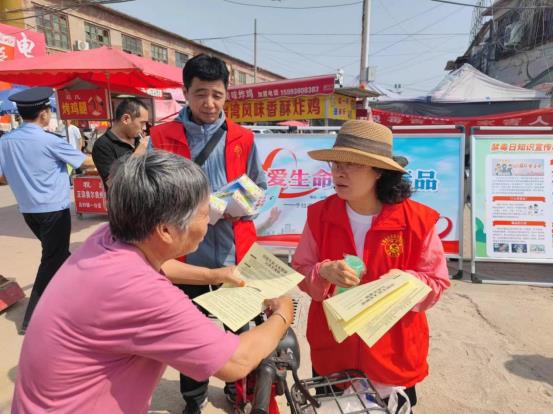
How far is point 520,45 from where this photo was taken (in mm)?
18828

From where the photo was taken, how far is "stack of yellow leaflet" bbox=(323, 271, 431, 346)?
4.05 ft

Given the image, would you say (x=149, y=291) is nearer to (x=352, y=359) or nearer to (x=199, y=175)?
(x=199, y=175)

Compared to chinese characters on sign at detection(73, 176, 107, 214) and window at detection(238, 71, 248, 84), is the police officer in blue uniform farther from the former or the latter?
window at detection(238, 71, 248, 84)

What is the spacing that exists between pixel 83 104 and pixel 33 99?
4577 mm

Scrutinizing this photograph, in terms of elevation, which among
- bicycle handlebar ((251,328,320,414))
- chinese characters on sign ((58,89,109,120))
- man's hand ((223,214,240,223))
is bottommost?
bicycle handlebar ((251,328,320,414))

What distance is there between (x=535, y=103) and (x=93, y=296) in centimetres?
1619

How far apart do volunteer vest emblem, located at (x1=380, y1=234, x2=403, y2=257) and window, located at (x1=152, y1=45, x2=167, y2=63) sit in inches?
1175

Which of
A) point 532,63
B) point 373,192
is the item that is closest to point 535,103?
point 532,63

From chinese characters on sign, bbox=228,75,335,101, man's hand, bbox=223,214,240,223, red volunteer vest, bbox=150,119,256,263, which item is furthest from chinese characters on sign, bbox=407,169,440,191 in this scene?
chinese characters on sign, bbox=228,75,335,101

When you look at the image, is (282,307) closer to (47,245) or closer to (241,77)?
(47,245)

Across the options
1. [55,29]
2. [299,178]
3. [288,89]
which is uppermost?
[55,29]

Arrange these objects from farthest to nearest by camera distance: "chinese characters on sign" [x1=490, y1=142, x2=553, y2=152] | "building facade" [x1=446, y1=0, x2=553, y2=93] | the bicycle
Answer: "building facade" [x1=446, y1=0, x2=553, y2=93]
"chinese characters on sign" [x1=490, y1=142, x2=553, y2=152]
the bicycle

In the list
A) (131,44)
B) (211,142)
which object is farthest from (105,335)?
(131,44)

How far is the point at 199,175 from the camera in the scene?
109 centimetres
